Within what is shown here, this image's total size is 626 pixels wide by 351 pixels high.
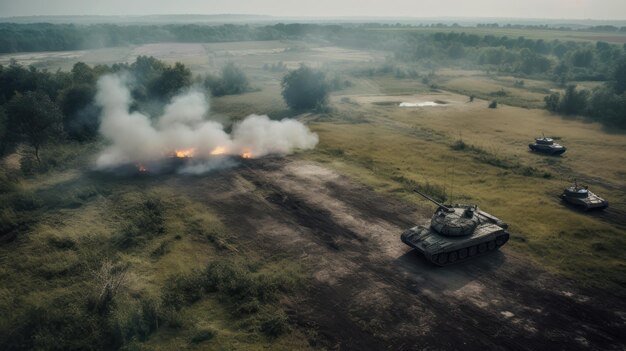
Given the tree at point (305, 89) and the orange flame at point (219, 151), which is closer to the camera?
the orange flame at point (219, 151)

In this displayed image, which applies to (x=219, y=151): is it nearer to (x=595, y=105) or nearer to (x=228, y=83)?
(x=228, y=83)

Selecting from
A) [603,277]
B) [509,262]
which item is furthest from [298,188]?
[603,277]

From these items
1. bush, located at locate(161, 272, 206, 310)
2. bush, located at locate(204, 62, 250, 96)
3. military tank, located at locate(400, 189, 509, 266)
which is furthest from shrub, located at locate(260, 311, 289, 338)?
bush, located at locate(204, 62, 250, 96)

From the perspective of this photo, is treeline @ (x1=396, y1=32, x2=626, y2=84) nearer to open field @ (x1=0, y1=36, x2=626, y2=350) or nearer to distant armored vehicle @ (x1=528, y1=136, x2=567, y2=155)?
distant armored vehicle @ (x1=528, y1=136, x2=567, y2=155)

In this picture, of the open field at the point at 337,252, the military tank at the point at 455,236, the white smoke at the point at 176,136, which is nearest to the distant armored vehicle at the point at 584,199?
the open field at the point at 337,252

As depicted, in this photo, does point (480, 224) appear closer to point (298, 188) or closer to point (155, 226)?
point (298, 188)

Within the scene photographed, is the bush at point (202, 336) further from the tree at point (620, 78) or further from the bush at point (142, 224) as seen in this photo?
the tree at point (620, 78)
